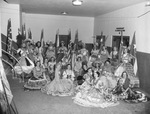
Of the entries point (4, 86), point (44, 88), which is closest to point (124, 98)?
point (44, 88)

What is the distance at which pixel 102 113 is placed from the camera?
353 cm

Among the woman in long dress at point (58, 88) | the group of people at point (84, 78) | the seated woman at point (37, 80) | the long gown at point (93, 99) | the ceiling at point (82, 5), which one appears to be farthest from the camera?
the ceiling at point (82, 5)

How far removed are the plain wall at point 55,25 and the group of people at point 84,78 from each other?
2.10 metres

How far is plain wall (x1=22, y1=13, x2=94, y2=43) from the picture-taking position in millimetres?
8922

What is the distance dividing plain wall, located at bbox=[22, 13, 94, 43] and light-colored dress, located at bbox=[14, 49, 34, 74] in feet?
10.1

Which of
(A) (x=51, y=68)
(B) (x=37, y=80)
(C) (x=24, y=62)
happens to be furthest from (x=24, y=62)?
(B) (x=37, y=80)

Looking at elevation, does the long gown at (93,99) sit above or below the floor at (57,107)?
above

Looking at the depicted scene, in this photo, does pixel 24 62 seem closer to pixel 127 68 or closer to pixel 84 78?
pixel 84 78

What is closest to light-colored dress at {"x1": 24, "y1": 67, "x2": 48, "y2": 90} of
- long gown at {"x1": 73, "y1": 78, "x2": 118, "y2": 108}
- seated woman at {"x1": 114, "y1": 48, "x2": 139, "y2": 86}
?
long gown at {"x1": 73, "y1": 78, "x2": 118, "y2": 108}

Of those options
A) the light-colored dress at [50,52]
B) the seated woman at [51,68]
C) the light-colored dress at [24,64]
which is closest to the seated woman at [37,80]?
the seated woman at [51,68]

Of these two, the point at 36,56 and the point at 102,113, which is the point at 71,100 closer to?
the point at 102,113

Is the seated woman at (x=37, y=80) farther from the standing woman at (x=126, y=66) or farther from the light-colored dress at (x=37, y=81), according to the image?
the standing woman at (x=126, y=66)

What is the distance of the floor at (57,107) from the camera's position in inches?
141

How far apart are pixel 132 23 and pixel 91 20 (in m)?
4.00
